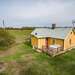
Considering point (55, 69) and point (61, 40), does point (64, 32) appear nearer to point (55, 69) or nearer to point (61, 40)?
point (61, 40)

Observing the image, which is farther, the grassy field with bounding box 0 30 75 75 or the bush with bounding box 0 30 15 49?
the bush with bounding box 0 30 15 49

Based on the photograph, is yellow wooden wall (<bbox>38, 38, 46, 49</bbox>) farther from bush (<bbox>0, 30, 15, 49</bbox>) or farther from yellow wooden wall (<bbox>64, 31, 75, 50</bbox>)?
bush (<bbox>0, 30, 15, 49</bbox>)

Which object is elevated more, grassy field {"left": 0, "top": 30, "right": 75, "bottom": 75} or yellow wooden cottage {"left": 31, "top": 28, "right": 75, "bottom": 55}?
yellow wooden cottage {"left": 31, "top": 28, "right": 75, "bottom": 55}

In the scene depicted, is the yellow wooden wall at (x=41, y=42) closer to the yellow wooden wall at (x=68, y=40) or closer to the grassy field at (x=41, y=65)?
the yellow wooden wall at (x=68, y=40)

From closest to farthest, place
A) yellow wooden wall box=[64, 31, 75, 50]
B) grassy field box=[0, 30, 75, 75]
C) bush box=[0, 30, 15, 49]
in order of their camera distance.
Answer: grassy field box=[0, 30, 75, 75], yellow wooden wall box=[64, 31, 75, 50], bush box=[0, 30, 15, 49]

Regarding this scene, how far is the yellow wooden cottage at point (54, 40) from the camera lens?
3519cm

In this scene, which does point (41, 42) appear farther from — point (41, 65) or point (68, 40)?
point (41, 65)

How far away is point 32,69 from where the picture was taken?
24.4m

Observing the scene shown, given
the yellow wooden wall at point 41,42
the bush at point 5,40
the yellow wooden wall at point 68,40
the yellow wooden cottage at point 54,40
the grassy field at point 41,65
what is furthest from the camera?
the bush at point 5,40

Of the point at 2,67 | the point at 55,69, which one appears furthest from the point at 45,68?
the point at 2,67

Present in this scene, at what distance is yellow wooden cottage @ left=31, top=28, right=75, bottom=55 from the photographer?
3519 cm

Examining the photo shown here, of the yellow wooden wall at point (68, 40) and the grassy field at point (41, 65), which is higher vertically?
the yellow wooden wall at point (68, 40)

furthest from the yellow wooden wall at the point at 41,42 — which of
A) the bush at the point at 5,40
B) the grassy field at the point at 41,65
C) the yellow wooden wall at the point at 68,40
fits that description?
the bush at the point at 5,40

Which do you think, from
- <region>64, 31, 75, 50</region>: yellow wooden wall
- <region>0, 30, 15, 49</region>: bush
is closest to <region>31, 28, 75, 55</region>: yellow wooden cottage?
<region>64, 31, 75, 50</region>: yellow wooden wall
